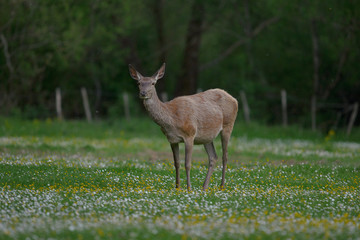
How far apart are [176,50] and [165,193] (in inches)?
1397

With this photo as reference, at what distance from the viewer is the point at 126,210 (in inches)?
402

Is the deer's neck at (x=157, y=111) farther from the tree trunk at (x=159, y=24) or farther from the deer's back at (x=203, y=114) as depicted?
the tree trunk at (x=159, y=24)

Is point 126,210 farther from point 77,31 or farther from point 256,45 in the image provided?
point 256,45

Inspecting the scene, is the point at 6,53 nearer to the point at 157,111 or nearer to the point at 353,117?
the point at 353,117

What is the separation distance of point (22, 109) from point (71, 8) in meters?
7.13

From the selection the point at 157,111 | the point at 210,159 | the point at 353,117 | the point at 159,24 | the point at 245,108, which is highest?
the point at 159,24

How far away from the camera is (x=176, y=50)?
4659cm

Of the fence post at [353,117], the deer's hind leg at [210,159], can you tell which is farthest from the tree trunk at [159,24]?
the deer's hind leg at [210,159]

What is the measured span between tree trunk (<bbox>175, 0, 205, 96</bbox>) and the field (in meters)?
15.5

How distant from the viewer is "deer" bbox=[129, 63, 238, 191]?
12641 millimetres

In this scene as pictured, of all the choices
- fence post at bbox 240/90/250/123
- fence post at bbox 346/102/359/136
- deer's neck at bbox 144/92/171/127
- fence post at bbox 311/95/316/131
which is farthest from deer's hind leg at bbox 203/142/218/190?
fence post at bbox 240/90/250/123

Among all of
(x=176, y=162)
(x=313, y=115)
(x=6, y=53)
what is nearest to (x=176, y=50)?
(x=6, y=53)

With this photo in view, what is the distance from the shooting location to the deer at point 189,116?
12641 mm

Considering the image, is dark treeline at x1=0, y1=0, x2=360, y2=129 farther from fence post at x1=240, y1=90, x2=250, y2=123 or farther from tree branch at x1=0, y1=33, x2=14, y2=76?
fence post at x1=240, y1=90, x2=250, y2=123
